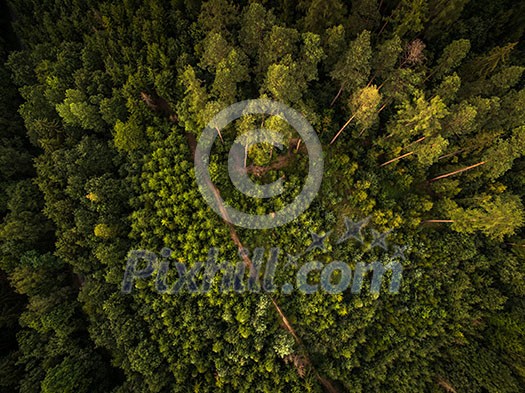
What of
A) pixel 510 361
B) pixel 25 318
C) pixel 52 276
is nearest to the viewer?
pixel 510 361

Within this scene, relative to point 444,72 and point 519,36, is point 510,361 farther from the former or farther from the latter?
Answer: point 519,36

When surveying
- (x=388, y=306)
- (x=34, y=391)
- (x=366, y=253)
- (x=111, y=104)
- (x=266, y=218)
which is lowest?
(x=34, y=391)

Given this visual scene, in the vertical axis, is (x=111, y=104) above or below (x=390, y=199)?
above

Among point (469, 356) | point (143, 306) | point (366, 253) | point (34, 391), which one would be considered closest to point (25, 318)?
point (34, 391)

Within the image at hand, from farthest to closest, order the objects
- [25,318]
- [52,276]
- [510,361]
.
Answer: [52,276], [25,318], [510,361]

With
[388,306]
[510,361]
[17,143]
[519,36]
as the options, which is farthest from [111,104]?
[510,361]

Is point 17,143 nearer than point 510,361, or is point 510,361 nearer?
point 510,361

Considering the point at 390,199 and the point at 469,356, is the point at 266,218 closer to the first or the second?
the point at 390,199
